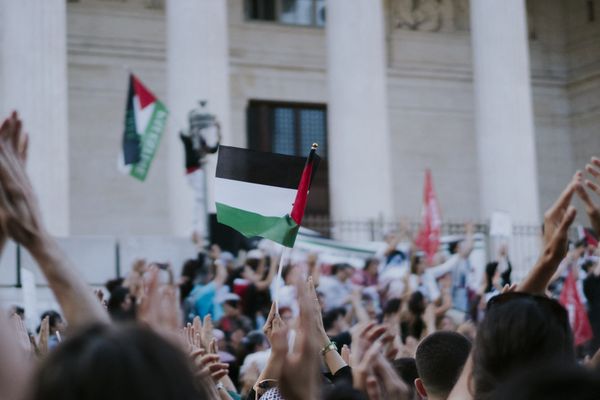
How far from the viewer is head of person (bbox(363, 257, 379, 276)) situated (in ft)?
55.5

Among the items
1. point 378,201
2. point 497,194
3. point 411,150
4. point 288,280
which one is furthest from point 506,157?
point 288,280

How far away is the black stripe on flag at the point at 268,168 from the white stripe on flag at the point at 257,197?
3 cm

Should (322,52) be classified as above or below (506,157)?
above

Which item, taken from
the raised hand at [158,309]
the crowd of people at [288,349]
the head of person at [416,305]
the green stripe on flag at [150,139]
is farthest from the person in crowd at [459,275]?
the raised hand at [158,309]

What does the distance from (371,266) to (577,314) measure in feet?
16.0

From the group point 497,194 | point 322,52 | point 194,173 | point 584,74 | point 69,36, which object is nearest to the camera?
point 194,173

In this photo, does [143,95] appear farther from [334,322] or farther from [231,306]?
[334,322]

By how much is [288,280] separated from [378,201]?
929cm

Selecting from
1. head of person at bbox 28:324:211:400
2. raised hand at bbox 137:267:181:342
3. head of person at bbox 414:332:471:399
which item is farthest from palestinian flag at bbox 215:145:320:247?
→ head of person at bbox 28:324:211:400

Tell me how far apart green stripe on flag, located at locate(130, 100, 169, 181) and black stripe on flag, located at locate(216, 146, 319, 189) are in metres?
13.3

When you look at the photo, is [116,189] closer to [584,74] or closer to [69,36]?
[69,36]

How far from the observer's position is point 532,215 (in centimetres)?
2566

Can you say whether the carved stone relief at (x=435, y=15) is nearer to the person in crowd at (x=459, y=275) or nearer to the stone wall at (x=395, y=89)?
the stone wall at (x=395, y=89)

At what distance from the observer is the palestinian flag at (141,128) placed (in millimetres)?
19938
